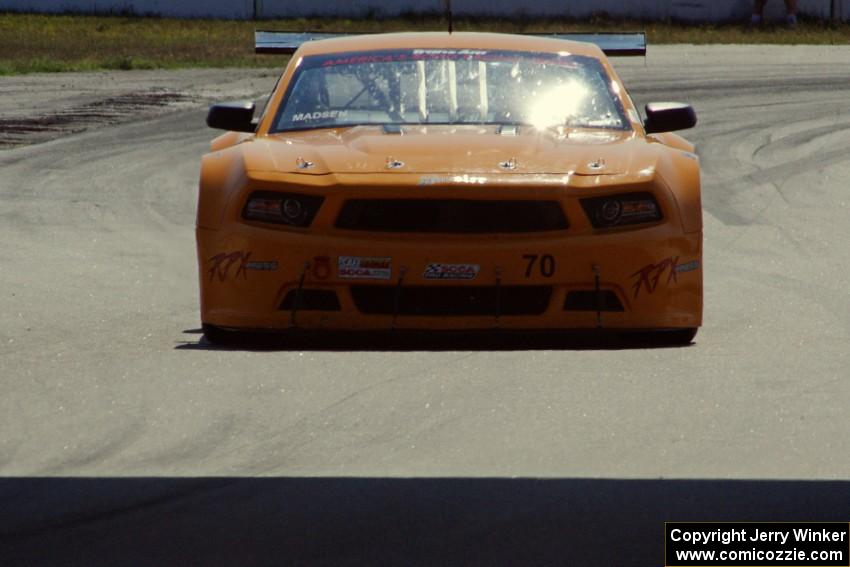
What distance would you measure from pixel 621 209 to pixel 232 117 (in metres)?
2.35

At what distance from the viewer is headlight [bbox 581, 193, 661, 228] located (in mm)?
5977

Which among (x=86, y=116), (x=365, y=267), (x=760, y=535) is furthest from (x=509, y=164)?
(x=86, y=116)

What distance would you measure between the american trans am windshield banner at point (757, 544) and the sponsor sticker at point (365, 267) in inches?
56.4

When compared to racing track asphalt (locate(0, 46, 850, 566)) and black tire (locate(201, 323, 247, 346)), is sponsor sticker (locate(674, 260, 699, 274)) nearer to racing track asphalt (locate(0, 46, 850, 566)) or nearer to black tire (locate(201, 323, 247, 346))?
racing track asphalt (locate(0, 46, 850, 566))

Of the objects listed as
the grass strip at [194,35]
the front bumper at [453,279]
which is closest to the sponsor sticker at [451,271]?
the front bumper at [453,279]

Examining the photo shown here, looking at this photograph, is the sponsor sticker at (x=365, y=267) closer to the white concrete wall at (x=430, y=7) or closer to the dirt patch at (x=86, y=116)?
the dirt patch at (x=86, y=116)

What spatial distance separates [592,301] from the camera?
6000 millimetres

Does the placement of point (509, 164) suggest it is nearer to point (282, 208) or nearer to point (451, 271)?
point (451, 271)

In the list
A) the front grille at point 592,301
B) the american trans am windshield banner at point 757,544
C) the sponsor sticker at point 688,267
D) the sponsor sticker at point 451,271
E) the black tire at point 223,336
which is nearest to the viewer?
the american trans am windshield banner at point 757,544

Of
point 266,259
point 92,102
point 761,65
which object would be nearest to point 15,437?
point 266,259

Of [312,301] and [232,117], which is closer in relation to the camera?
[312,301]

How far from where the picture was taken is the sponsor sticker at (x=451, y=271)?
584 cm

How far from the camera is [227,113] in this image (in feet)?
25.5

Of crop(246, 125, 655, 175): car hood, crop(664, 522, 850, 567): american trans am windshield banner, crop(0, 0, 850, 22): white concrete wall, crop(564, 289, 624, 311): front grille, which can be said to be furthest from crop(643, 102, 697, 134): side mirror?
crop(0, 0, 850, 22): white concrete wall
